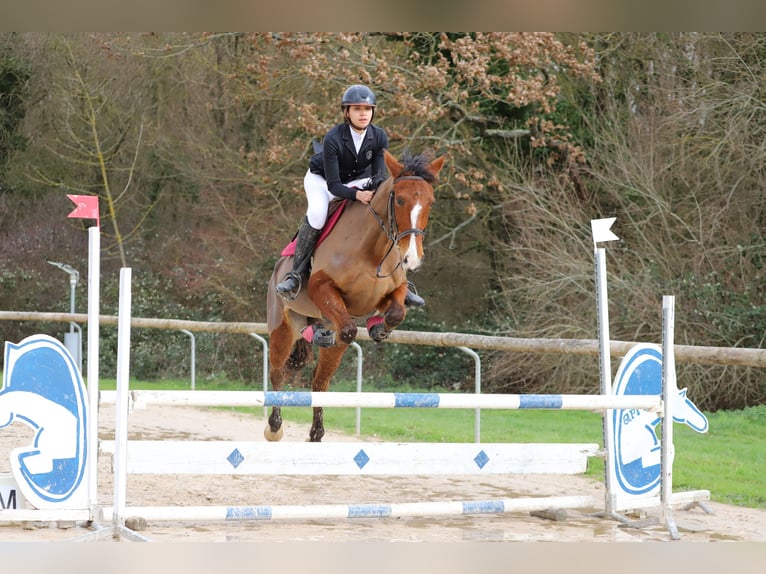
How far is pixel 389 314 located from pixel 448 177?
769cm

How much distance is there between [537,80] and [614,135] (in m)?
1.17

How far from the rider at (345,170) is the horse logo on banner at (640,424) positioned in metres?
1.16

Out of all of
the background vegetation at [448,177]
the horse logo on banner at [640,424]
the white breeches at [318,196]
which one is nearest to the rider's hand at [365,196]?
the white breeches at [318,196]

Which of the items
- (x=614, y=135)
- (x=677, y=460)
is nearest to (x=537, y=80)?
(x=614, y=135)

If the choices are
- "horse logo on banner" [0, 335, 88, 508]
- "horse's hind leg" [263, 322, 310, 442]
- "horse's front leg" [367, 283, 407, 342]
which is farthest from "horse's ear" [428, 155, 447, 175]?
"horse logo on banner" [0, 335, 88, 508]

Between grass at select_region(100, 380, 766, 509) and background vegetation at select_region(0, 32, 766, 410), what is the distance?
110 cm

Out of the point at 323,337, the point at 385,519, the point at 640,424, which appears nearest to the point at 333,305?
the point at 323,337

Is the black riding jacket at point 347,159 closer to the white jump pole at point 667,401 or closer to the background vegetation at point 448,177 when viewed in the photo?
the white jump pole at point 667,401

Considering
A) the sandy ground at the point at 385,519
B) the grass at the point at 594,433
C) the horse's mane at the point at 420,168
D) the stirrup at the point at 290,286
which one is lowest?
the sandy ground at the point at 385,519

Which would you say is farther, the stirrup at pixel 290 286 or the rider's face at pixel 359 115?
the stirrup at pixel 290 286

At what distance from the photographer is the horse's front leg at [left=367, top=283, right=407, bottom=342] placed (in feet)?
16.9

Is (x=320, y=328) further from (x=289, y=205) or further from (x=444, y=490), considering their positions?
(x=289, y=205)

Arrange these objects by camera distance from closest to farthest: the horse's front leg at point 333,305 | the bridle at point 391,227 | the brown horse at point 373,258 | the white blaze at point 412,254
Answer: the white blaze at point 412,254, the brown horse at point 373,258, the bridle at point 391,227, the horse's front leg at point 333,305

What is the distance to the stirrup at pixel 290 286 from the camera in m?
5.40
